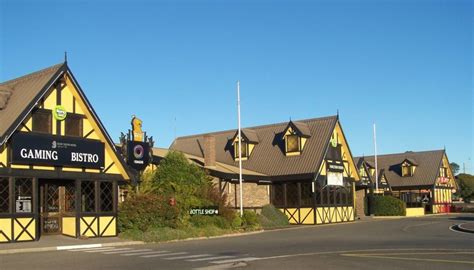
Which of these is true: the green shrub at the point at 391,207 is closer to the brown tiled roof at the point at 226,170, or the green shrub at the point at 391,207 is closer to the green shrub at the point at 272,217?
the brown tiled roof at the point at 226,170

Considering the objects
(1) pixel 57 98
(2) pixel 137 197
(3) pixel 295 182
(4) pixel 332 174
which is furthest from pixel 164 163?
(4) pixel 332 174

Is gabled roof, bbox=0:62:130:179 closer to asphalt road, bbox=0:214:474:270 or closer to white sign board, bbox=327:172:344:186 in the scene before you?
asphalt road, bbox=0:214:474:270

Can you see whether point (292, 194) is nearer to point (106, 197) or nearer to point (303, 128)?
point (303, 128)

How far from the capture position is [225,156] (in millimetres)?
48375

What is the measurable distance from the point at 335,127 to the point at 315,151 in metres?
3.93

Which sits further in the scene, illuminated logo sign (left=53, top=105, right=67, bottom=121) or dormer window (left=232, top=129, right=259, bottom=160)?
→ dormer window (left=232, top=129, right=259, bottom=160)

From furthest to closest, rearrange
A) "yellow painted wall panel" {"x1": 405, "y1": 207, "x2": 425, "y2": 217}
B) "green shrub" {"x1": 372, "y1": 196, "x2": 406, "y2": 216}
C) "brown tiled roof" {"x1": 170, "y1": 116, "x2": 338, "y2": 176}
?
1. "yellow painted wall panel" {"x1": 405, "y1": 207, "x2": 425, "y2": 217}
2. "green shrub" {"x1": 372, "y1": 196, "x2": 406, "y2": 216}
3. "brown tiled roof" {"x1": 170, "y1": 116, "x2": 338, "y2": 176}

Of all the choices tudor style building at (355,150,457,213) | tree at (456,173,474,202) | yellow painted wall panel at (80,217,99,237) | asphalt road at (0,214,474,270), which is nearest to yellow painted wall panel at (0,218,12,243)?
asphalt road at (0,214,474,270)

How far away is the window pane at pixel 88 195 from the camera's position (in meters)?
26.5

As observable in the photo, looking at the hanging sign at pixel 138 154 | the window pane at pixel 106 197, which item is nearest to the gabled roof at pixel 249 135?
the hanging sign at pixel 138 154

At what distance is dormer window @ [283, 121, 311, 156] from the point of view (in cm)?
4428

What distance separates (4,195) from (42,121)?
357 centimetres

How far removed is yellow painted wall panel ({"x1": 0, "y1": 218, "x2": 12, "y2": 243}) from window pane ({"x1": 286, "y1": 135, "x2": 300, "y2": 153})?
82.7 ft

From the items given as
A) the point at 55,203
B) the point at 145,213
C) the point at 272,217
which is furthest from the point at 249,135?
the point at 55,203
